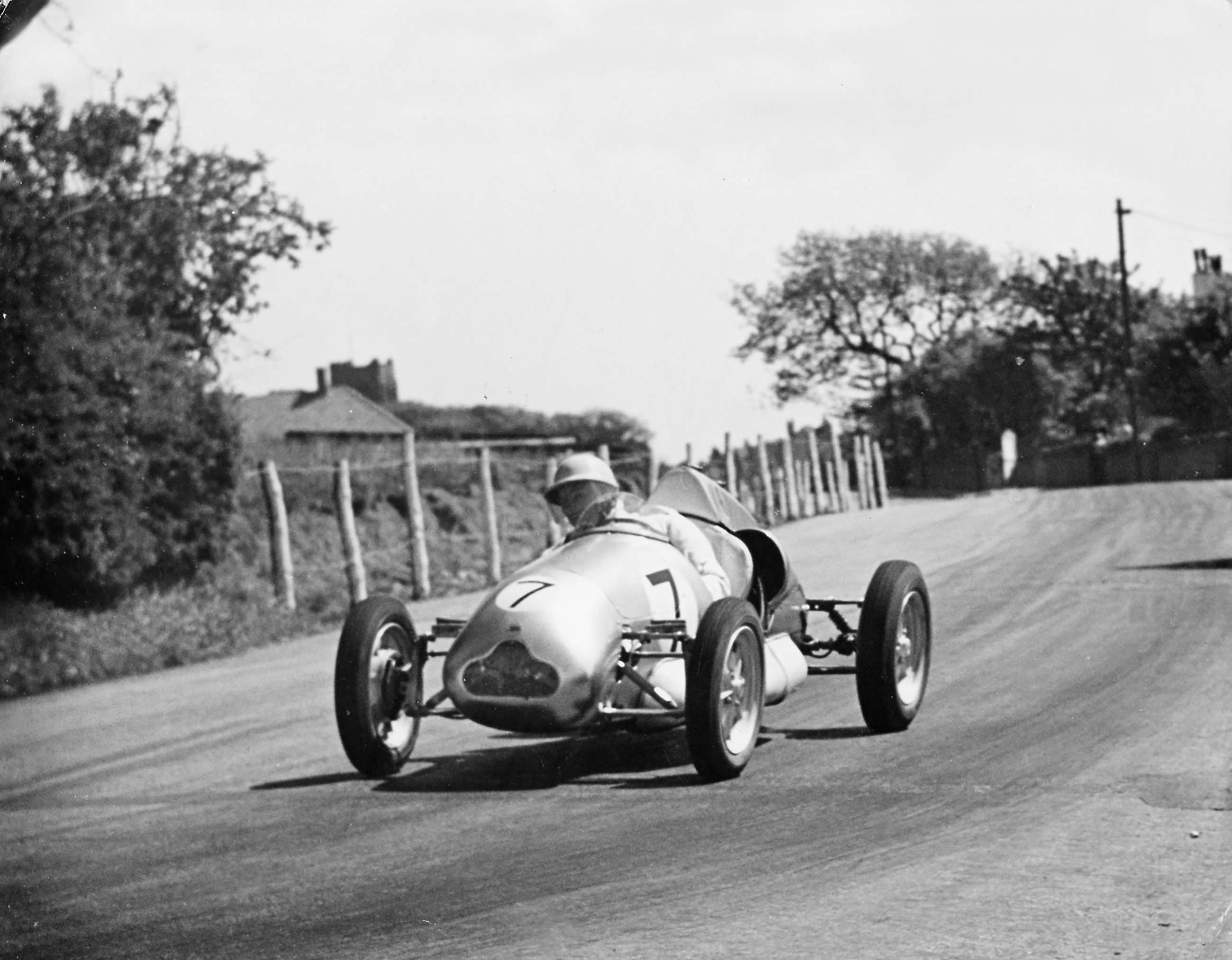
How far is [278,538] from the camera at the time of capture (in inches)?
631

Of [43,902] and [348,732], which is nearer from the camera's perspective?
[43,902]

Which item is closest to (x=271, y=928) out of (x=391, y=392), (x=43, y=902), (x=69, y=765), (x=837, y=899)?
(x=43, y=902)

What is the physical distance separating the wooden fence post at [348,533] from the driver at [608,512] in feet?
29.2

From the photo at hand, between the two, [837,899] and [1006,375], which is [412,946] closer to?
[837,899]

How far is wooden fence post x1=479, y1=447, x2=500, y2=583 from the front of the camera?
19141mm

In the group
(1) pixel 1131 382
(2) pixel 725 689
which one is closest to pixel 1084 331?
(1) pixel 1131 382

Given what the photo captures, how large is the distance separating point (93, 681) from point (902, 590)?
759 centimetres

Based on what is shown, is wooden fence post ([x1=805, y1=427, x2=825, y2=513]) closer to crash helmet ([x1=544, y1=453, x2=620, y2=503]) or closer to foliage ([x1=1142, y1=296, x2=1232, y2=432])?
foliage ([x1=1142, y1=296, x2=1232, y2=432])

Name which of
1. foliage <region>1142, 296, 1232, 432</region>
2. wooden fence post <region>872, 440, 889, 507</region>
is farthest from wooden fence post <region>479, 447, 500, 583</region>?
foliage <region>1142, 296, 1232, 432</region>

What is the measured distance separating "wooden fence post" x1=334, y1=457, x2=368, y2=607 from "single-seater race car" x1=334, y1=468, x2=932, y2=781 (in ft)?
29.2

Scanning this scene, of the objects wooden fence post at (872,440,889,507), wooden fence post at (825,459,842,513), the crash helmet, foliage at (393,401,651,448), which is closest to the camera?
the crash helmet

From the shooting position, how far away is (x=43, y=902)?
5.24m

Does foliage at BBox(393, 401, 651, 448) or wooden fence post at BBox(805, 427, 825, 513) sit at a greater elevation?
foliage at BBox(393, 401, 651, 448)

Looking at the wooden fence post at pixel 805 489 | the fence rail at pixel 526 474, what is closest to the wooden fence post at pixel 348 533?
the fence rail at pixel 526 474
